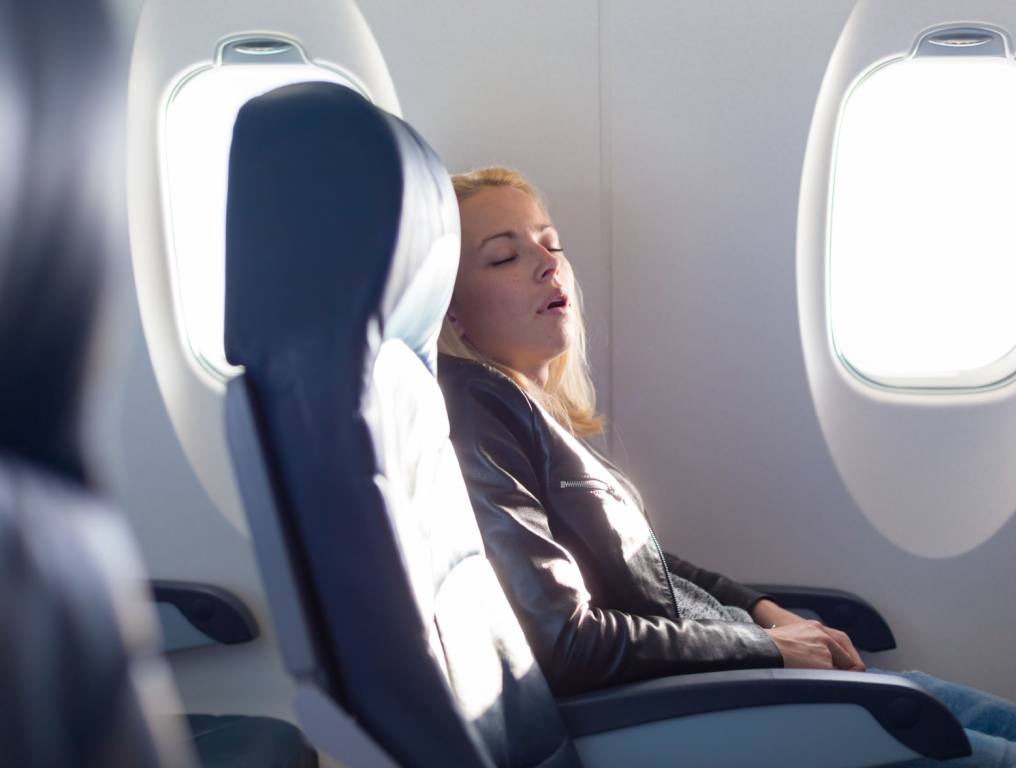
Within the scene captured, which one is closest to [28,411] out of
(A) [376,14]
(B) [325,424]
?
(B) [325,424]

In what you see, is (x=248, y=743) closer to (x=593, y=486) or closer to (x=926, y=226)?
(x=593, y=486)

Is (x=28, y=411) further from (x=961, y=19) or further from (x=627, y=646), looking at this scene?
(x=961, y=19)

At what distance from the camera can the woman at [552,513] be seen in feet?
4.81

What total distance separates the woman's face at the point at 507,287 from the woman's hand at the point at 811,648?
654 millimetres

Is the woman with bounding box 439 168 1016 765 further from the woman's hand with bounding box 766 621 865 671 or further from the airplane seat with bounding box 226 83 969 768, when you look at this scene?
the airplane seat with bounding box 226 83 969 768

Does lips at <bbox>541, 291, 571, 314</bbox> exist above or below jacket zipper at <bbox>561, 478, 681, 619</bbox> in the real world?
above

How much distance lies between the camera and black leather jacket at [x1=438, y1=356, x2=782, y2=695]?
1.46 m

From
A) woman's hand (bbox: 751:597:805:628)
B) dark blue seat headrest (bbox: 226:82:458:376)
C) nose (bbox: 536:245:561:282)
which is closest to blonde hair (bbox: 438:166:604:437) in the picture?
nose (bbox: 536:245:561:282)

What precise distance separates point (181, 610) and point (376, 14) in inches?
58.8

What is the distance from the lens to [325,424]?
0.91 metres

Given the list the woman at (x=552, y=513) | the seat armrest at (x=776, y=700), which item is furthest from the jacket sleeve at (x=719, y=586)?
the seat armrest at (x=776, y=700)

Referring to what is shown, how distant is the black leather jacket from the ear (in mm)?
241

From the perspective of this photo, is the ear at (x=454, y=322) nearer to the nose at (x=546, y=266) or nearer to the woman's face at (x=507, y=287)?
the woman's face at (x=507, y=287)

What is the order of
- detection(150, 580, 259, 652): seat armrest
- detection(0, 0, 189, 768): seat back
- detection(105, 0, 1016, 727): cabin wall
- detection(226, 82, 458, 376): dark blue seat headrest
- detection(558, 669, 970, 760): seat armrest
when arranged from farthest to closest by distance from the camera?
detection(150, 580, 259, 652): seat armrest
detection(105, 0, 1016, 727): cabin wall
detection(558, 669, 970, 760): seat armrest
detection(226, 82, 458, 376): dark blue seat headrest
detection(0, 0, 189, 768): seat back
